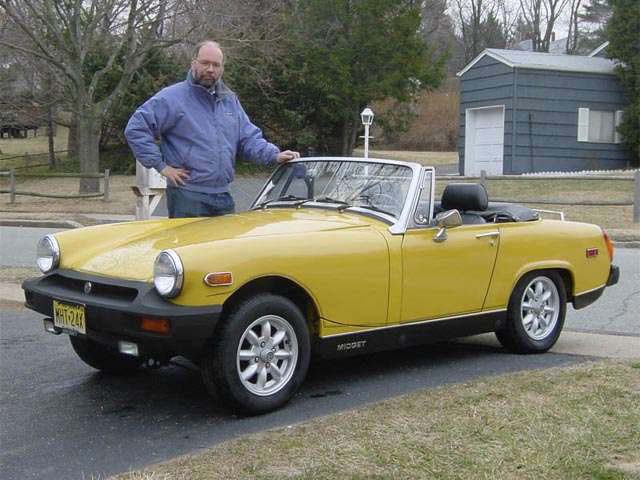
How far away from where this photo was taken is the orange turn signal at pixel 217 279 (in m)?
4.32

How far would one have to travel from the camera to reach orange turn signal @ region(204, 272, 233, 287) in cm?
432

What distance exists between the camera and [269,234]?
4.75 metres

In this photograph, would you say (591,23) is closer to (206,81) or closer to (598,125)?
(598,125)

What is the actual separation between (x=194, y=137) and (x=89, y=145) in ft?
66.7

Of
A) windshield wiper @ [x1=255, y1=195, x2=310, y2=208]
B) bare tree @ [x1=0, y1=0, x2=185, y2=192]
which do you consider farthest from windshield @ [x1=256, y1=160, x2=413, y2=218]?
bare tree @ [x1=0, y1=0, x2=185, y2=192]

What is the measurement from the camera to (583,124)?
27.8m

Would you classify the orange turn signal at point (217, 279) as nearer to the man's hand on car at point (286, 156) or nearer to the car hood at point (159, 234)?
the car hood at point (159, 234)

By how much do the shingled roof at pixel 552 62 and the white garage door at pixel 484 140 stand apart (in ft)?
4.83

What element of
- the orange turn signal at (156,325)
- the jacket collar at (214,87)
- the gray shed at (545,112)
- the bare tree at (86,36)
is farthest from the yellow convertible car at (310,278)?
the gray shed at (545,112)

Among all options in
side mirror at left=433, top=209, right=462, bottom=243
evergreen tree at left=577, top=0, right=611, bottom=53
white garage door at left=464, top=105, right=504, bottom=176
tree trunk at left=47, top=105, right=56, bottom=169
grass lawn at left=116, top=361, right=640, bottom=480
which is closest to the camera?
grass lawn at left=116, top=361, right=640, bottom=480

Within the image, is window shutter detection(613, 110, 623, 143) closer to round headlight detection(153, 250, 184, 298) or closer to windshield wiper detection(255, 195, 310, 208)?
windshield wiper detection(255, 195, 310, 208)

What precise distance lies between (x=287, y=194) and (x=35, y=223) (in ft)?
45.3

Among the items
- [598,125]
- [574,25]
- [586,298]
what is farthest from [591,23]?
[586,298]

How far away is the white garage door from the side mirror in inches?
904
